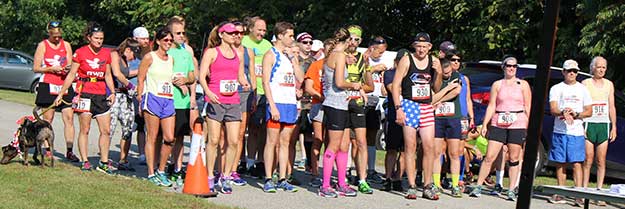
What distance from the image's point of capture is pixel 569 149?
36.9 ft

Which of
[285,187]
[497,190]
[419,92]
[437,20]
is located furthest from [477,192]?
[437,20]

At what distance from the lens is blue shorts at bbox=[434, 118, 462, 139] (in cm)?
1109

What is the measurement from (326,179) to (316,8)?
1603 cm

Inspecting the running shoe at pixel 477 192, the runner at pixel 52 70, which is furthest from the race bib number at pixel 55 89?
the running shoe at pixel 477 192

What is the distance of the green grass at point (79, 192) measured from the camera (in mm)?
8555

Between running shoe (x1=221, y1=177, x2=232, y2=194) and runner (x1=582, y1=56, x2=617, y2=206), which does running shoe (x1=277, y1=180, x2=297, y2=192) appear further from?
runner (x1=582, y1=56, x2=617, y2=206)

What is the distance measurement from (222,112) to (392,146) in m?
2.33

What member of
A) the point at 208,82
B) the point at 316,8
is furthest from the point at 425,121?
the point at 316,8

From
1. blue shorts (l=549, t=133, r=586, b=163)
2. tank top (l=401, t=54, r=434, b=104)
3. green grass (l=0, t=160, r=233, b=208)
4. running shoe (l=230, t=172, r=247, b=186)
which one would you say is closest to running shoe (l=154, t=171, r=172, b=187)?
green grass (l=0, t=160, r=233, b=208)

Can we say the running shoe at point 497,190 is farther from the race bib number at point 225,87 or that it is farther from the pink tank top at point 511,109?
the race bib number at point 225,87

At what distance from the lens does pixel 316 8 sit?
26.1 meters

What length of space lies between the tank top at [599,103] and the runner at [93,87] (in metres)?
5.58

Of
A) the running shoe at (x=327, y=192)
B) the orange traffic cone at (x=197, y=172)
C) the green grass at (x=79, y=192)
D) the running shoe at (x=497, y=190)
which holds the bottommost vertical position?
the running shoe at (x=497, y=190)

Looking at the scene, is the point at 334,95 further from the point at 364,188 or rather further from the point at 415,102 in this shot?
the point at 364,188
